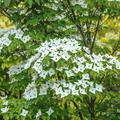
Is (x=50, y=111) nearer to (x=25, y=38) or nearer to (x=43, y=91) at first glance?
(x=43, y=91)

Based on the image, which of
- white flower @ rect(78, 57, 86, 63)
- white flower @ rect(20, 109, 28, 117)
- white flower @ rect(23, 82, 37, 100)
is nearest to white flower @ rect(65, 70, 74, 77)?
white flower @ rect(78, 57, 86, 63)

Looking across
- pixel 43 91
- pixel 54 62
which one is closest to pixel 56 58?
pixel 54 62

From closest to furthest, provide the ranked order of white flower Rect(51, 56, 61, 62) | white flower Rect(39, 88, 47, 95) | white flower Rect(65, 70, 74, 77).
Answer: white flower Rect(51, 56, 61, 62) < white flower Rect(65, 70, 74, 77) < white flower Rect(39, 88, 47, 95)

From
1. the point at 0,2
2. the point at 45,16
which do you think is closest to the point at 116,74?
the point at 45,16

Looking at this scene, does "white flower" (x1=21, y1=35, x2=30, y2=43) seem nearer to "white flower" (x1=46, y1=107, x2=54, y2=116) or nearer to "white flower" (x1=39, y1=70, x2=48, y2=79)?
"white flower" (x1=39, y1=70, x2=48, y2=79)

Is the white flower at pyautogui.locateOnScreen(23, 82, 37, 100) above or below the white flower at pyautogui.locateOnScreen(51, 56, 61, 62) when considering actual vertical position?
below

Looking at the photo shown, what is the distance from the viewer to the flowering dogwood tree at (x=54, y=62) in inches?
185

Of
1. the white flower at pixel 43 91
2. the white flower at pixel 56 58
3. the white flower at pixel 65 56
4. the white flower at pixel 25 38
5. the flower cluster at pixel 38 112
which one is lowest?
the flower cluster at pixel 38 112

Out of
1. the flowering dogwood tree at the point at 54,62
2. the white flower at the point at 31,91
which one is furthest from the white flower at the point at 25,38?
the white flower at the point at 31,91

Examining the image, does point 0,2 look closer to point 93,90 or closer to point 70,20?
point 70,20

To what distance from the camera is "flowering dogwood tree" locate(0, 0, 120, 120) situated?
4.71 m

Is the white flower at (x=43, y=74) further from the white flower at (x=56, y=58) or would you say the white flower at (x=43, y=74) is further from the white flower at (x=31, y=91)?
the white flower at (x=31, y=91)

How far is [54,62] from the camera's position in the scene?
4.64 metres

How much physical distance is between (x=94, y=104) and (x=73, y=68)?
1102 mm
